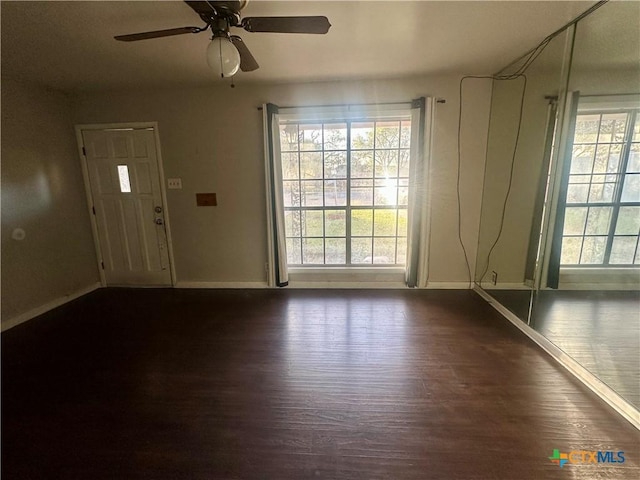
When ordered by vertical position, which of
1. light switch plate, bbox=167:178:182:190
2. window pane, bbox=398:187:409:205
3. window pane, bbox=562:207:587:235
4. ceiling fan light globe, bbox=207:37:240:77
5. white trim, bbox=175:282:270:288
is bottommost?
white trim, bbox=175:282:270:288

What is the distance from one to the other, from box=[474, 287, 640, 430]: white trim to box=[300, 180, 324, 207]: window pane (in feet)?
8.09

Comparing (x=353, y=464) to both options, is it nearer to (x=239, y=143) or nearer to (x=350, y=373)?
(x=350, y=373)

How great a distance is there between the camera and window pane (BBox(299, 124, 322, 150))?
3.37 meters

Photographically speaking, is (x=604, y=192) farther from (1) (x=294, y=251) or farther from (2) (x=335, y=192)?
(1) (x=294, y=251)

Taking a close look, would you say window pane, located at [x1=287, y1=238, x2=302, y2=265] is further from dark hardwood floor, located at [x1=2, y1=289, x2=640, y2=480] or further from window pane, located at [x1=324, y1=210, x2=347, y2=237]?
dark hardwood floor, located at [x1=2, y1=289, x2=640, y2=480]

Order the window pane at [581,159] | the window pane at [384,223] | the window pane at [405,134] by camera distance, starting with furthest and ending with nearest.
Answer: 1. the window pane at [384,223]
2. the window pane at [405,134]
3. the window pane at [581,159]

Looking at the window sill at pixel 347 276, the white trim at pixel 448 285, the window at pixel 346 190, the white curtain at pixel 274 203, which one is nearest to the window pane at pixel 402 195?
the window at pixel 346 190

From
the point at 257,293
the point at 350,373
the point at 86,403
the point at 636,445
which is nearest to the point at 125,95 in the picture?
the point at 257,293

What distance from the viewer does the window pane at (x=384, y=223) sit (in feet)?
11.4

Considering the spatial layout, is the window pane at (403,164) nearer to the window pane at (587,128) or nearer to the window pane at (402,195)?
the window pane at (402,195)

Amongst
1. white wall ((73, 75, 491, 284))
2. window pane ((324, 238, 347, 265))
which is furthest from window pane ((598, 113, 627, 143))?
window pane ((324, 238, 347, 265))

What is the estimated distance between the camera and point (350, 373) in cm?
198

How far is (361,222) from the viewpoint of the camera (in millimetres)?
3523

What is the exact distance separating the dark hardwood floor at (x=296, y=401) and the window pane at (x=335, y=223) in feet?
3.71
